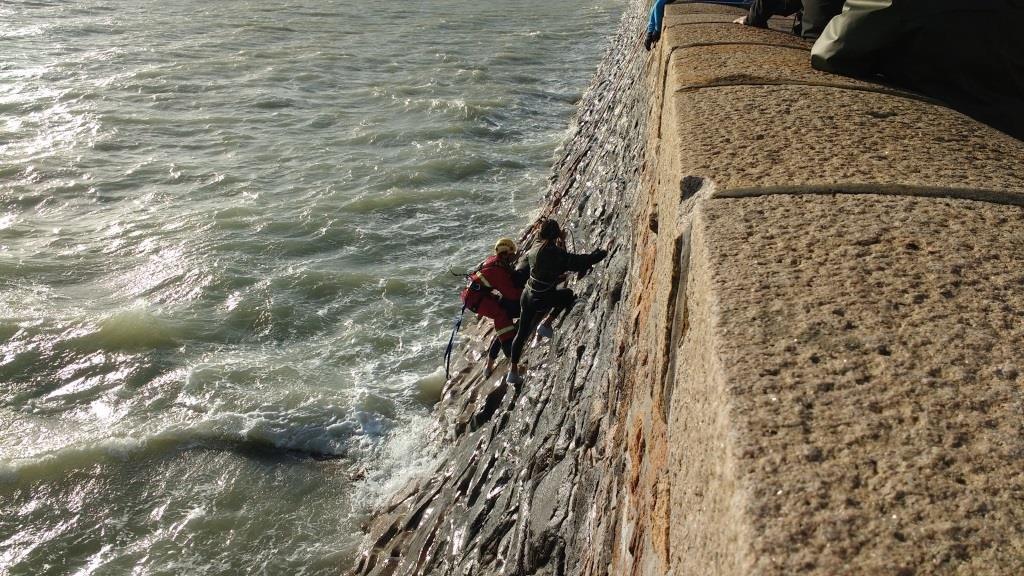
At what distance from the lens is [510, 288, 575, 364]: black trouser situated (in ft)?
18.1

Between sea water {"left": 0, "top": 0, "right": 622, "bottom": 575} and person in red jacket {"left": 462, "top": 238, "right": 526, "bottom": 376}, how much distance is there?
1.39 metres

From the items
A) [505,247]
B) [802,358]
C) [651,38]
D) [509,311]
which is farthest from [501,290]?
[802,358]

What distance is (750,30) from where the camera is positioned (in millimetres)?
4844

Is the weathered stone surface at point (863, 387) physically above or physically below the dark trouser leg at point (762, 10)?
below

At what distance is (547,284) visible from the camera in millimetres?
5457

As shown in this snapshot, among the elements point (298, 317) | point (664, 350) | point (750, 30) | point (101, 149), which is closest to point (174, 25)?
point (101, 149)

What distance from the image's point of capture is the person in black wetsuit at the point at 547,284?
5.32m

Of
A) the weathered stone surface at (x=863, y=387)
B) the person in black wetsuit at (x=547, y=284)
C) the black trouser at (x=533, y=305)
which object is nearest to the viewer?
the weathered stone surface at (x=863, y=387)

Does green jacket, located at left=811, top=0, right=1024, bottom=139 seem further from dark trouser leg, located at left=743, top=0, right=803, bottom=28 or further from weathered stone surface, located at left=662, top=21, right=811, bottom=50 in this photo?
dark trouser leg, located at left=743, top=0, right=803, bottom=28

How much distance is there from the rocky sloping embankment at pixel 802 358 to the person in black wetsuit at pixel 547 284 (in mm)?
1388

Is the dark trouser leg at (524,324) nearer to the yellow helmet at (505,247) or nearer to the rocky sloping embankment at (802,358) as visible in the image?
the yellow helmet at (505,247)

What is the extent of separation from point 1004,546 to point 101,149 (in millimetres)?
15600

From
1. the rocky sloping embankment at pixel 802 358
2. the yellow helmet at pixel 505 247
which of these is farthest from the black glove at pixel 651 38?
the rocky sloping embankment at pixel 802 358

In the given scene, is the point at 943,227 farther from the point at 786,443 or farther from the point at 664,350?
the point at 786,443
